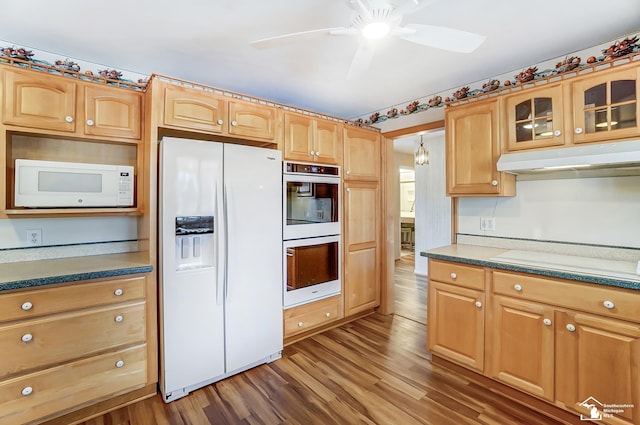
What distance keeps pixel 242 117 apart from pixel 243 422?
2.13 metres

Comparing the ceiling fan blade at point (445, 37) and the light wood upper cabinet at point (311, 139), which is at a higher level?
the ceiling fan blade at point (445, 37)

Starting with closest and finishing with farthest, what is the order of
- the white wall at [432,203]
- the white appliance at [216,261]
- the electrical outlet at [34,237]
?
the white appliance at [216,261]
the electrical outlet at [34,237]
the white wall at [432,203]

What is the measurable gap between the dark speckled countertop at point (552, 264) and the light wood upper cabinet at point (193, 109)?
195 cm

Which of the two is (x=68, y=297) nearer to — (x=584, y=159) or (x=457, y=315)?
(x=457, y=315)

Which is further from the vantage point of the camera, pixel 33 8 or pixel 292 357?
pixel 292 357

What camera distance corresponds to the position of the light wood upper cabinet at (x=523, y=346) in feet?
5.65

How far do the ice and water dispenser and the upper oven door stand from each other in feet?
2.10

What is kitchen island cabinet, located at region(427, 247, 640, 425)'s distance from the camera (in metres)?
1.48

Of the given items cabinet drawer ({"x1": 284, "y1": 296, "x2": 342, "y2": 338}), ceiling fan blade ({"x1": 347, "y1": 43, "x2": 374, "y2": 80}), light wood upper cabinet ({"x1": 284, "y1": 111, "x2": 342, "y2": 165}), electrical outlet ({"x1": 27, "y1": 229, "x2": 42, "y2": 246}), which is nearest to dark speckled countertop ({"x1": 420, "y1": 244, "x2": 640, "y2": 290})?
cabinet drawer ({"x1": 284, "y1": 296, "x2": 342, "y2": 338})

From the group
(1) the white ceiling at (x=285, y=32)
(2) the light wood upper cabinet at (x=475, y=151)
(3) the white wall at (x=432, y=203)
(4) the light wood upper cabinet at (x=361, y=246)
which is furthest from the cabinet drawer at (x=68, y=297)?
(3) the white wall at (x=432, y=203)

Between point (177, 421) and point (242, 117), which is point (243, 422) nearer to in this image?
point (177, 421)

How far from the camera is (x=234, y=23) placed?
1.77 metres

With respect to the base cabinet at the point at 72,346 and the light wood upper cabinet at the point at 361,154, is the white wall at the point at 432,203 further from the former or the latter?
the base cabinet at the point at 72,346

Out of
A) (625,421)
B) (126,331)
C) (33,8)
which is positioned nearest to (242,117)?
(33,8)
